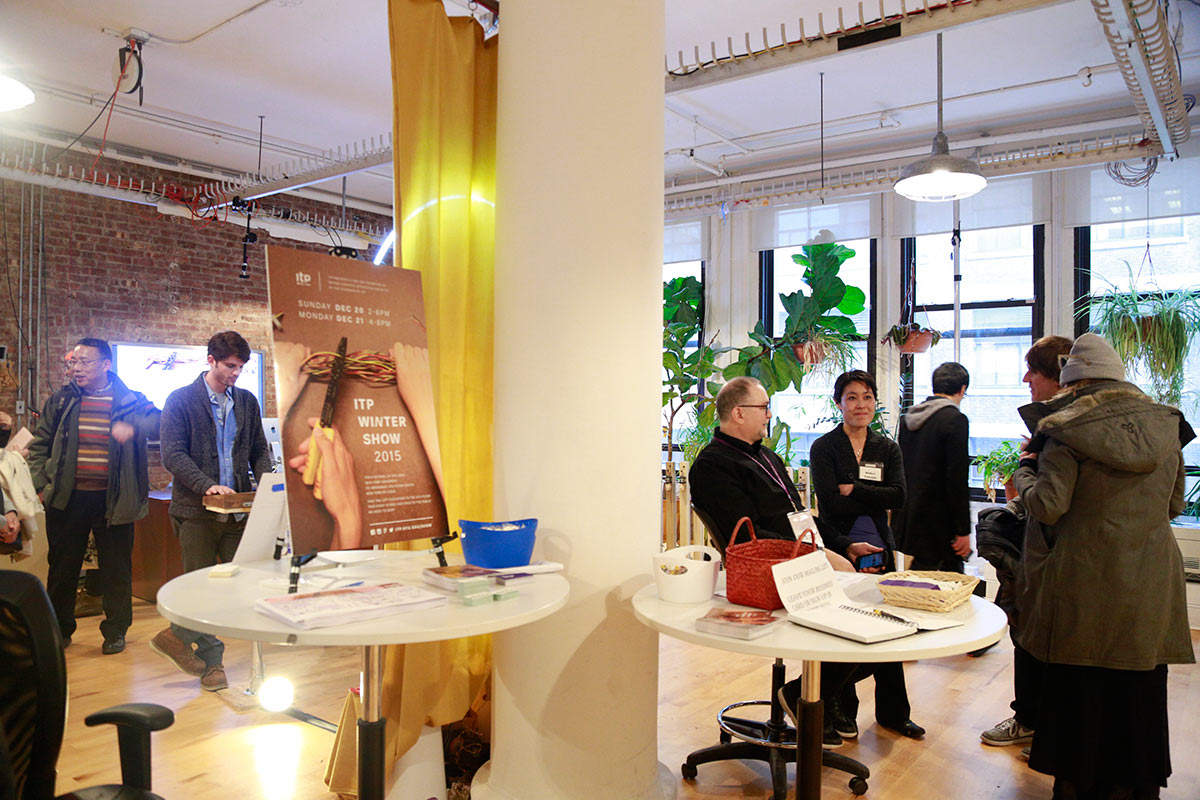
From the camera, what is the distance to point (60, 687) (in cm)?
162

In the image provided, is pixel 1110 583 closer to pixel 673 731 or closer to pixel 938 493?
pixel 938 493

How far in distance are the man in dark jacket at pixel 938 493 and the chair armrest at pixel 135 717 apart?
11.5ft

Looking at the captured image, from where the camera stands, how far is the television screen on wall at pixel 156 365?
7.18m

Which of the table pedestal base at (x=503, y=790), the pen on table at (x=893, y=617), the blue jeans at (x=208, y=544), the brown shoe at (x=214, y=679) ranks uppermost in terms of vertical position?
the pen on table at (x=893, y=617)

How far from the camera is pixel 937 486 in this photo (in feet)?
13.9

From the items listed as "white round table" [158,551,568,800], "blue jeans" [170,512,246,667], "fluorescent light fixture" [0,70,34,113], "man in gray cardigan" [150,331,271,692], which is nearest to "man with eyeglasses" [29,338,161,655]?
"man in gray cardigan" [150,331,271,692]

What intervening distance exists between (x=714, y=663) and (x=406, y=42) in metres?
3.38

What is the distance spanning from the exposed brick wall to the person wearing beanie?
6239 millimetres

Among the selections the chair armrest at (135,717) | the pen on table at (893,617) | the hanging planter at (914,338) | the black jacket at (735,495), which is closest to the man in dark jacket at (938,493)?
the black jacket at (735,495)

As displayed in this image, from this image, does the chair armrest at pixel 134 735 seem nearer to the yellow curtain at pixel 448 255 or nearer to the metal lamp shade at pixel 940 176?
the yellow curtain at pixel 448 255

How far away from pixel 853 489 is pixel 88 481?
4065 millimetres

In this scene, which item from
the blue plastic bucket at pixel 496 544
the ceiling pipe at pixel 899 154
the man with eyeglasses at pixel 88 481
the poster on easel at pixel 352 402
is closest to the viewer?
the poster on easel at pixel 352 402

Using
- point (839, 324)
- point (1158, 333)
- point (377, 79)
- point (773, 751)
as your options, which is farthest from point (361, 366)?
point (839, 324)

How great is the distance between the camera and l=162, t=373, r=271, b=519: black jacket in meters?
4.00
